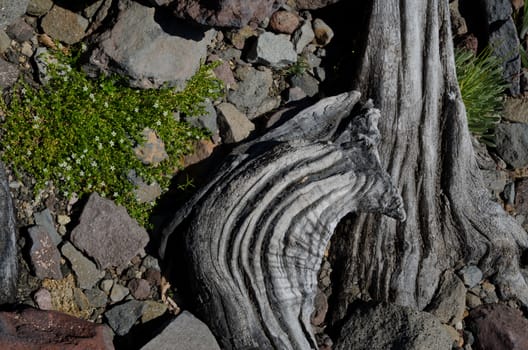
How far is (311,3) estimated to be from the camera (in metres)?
6.14

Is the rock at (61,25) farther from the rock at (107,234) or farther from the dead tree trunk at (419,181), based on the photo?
the dead tree trunk at (419,181)

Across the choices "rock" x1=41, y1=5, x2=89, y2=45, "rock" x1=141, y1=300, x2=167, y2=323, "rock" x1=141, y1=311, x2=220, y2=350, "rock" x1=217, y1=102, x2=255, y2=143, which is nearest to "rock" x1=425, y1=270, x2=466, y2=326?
"rock" x1=141, y1=311, x2=220, y2=350

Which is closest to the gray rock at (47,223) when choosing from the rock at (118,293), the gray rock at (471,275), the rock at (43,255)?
the rock at (43,255)

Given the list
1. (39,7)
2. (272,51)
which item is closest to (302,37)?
(272,51)

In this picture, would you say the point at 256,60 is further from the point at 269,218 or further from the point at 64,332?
the point at 64,332

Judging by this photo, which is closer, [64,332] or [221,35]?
[64,332]

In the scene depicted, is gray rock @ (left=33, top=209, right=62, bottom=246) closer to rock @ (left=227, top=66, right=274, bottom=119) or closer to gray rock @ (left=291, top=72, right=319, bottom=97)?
rock @ (left=227, top=66, right=274, bottom=119)

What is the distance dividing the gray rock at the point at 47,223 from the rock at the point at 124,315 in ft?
2.15

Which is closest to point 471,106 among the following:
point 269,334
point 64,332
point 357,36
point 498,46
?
point 498,46

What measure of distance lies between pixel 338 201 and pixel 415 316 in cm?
106

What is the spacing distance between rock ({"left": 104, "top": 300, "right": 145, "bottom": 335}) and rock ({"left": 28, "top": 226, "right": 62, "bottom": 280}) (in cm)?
46

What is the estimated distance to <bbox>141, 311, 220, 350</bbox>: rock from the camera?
15.6ft

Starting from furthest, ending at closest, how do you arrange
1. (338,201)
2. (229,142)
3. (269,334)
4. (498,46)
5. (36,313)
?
1. (498,46)
2. (229,142)
3. (338,201)
4. (269,334)
5. (36,313)

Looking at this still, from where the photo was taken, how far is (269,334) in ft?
16.3
